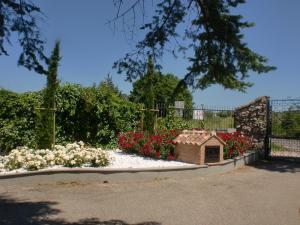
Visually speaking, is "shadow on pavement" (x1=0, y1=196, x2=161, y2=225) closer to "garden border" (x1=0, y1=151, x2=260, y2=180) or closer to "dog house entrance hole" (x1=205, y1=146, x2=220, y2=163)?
"garden border" (x1=0, y1=151, x2=260, y2=180)

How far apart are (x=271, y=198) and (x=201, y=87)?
361 centimetres

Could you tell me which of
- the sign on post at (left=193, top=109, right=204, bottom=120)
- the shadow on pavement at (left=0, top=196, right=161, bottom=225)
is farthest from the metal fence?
the shadow on pavement at (left=0, top=196, right=161, bottom=225)

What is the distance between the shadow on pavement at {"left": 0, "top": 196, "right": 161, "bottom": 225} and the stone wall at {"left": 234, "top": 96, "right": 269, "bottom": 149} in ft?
32.5

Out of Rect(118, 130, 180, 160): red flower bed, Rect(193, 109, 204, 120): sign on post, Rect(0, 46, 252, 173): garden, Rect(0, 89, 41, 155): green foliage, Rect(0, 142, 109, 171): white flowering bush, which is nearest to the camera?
Rect(0, 142, 109, 171): white flowering bush

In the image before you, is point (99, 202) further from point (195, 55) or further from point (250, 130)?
point (250, 130)

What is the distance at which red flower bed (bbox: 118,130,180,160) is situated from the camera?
12375 mm

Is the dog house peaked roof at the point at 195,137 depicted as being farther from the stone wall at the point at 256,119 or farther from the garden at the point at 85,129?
the stone wall at the point at 256,119

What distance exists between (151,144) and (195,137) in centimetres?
148

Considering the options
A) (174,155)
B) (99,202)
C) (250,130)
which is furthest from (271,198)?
(250,130)

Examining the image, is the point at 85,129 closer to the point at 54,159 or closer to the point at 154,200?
the point at 54,159

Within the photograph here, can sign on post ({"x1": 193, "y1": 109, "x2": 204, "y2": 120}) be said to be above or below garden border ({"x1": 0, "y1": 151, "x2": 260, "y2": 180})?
above

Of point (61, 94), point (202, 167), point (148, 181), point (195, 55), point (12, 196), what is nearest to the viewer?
point (195, 55)

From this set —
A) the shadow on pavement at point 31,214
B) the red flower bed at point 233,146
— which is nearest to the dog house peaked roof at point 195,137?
the red flower bed at point 233,146

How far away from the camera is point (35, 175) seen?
934cm
